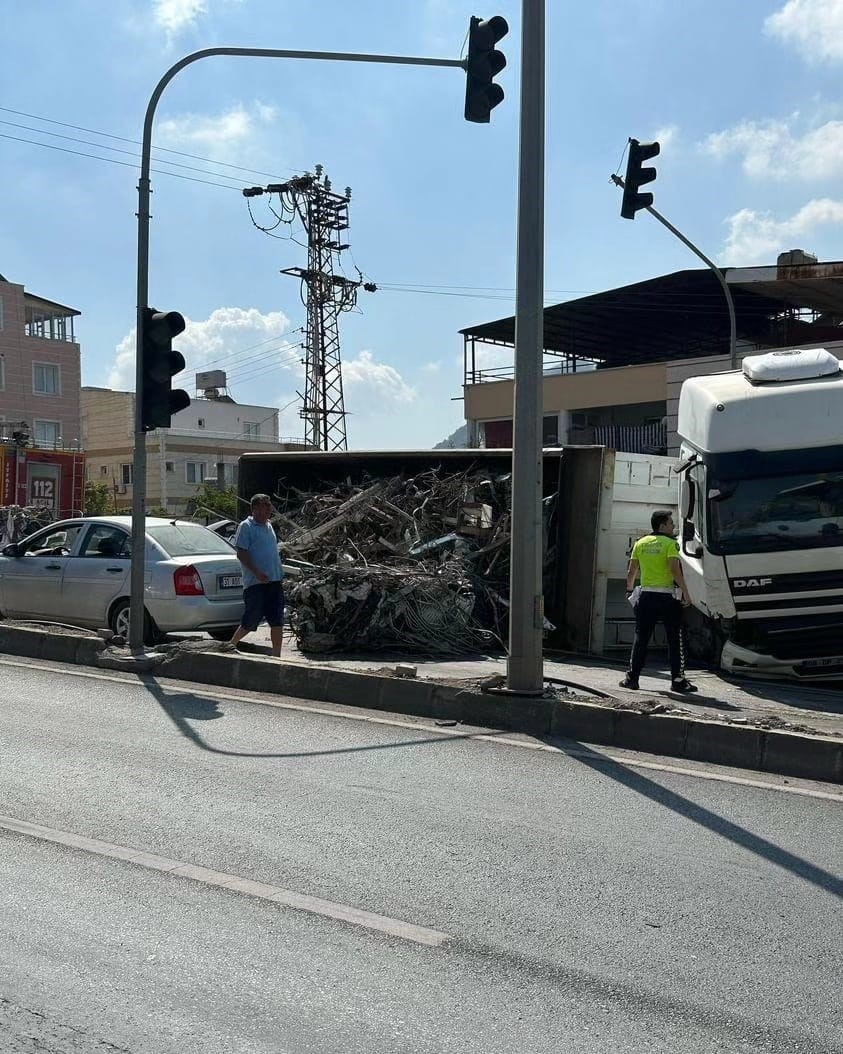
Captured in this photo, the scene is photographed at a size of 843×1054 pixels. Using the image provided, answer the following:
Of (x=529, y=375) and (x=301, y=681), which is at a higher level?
(x=529, y=375)

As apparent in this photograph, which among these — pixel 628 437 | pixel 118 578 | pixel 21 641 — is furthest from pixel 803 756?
pixel 628 437

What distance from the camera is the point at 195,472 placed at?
68.8m

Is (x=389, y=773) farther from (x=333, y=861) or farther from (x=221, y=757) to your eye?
(x=333, y=861)

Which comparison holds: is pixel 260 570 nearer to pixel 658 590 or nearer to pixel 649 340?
pixel 658 590

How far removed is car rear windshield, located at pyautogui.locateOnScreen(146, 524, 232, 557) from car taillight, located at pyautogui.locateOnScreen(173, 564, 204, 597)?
14.1 inches

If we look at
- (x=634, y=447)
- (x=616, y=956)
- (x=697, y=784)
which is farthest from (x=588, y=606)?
(x=634, y=447)

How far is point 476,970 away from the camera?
4043mm

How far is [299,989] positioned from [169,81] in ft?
32.6

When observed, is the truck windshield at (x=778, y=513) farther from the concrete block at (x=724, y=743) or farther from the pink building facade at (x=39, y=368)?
the pink building facade at (x=39, y=368)

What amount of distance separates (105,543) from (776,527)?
294 inches

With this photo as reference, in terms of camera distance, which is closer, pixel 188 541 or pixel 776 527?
pixel 776 527

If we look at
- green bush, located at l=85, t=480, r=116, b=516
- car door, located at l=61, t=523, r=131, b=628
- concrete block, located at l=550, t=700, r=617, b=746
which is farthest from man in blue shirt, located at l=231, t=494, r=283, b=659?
green bush, located at l=85, t=480, r=116, b=516

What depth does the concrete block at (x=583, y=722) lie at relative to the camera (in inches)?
324

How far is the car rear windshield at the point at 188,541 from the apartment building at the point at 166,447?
1955 inches
